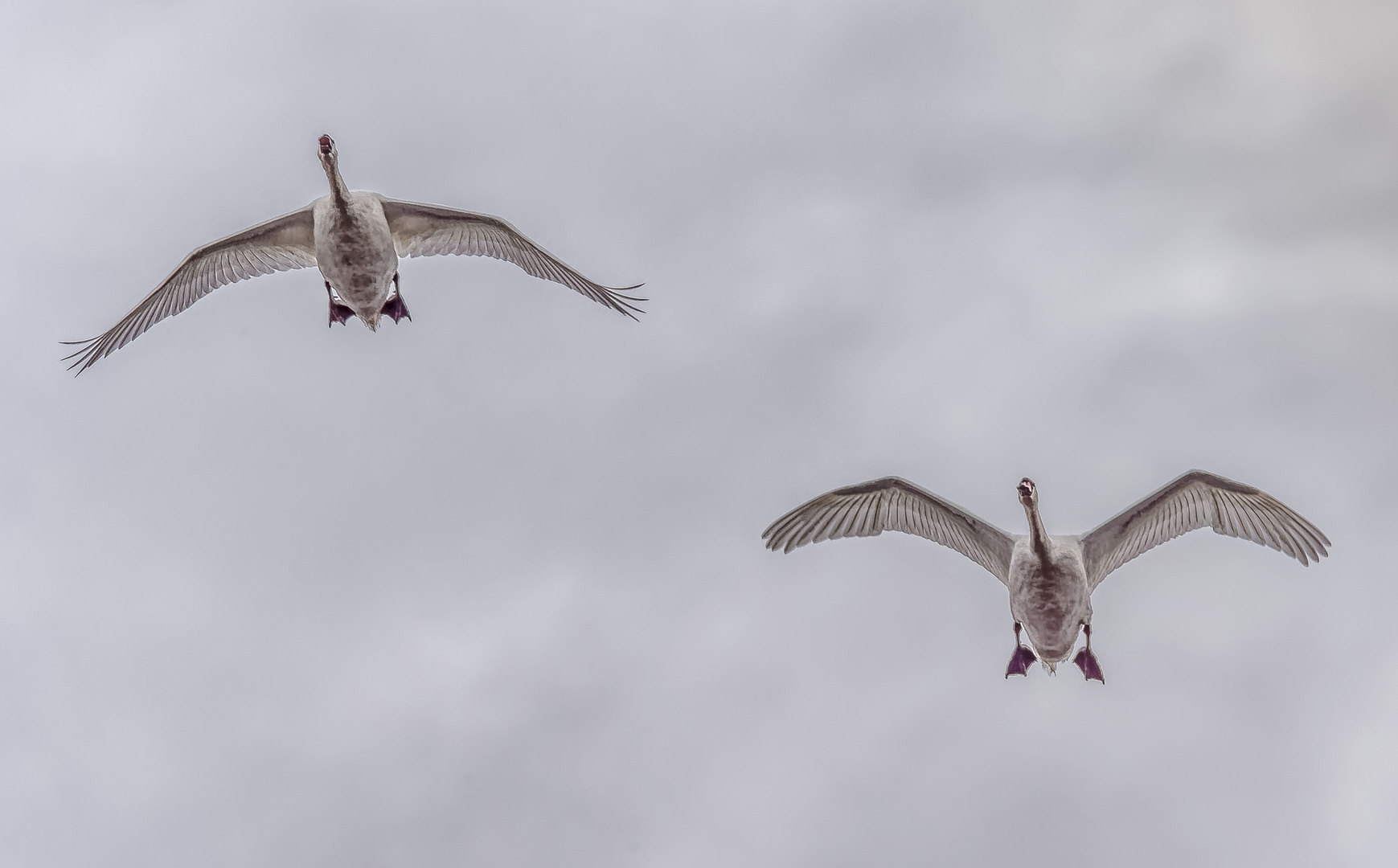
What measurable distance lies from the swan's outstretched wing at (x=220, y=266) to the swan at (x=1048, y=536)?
54.3 feet

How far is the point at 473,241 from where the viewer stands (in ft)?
153

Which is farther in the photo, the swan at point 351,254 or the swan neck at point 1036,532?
the swan at point 351,254

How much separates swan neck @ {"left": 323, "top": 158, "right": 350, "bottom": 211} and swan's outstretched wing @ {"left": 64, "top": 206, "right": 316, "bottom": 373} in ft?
6.70

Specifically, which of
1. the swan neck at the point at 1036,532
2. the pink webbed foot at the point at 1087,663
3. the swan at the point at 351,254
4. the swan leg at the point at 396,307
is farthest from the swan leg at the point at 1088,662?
the swan leg at the point at 396,307

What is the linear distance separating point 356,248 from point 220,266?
5.59 meters

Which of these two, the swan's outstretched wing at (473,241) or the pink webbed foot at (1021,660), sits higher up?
the swan's outstretched wing at (473,241)

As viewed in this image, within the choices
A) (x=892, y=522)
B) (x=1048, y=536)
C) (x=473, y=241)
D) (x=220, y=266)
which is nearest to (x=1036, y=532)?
(x=1048, y=536)

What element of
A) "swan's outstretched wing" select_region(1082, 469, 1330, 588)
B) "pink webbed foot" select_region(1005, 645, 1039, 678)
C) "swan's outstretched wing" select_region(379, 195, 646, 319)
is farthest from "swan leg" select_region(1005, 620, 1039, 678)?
"swan's outstretched wing" select_region(379, 195, 646, 319)

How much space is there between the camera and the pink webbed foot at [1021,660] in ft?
141

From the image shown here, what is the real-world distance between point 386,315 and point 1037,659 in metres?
21.4

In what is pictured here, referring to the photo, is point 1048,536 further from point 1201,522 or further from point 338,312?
point 338,312

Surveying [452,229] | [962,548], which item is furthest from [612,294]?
[962,548]

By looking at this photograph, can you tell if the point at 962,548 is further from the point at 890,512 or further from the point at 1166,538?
the point at 1166,538

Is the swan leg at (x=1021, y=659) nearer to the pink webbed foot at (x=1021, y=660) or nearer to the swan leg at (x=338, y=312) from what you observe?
the pink webbed foot at (x=1021, y=660)
